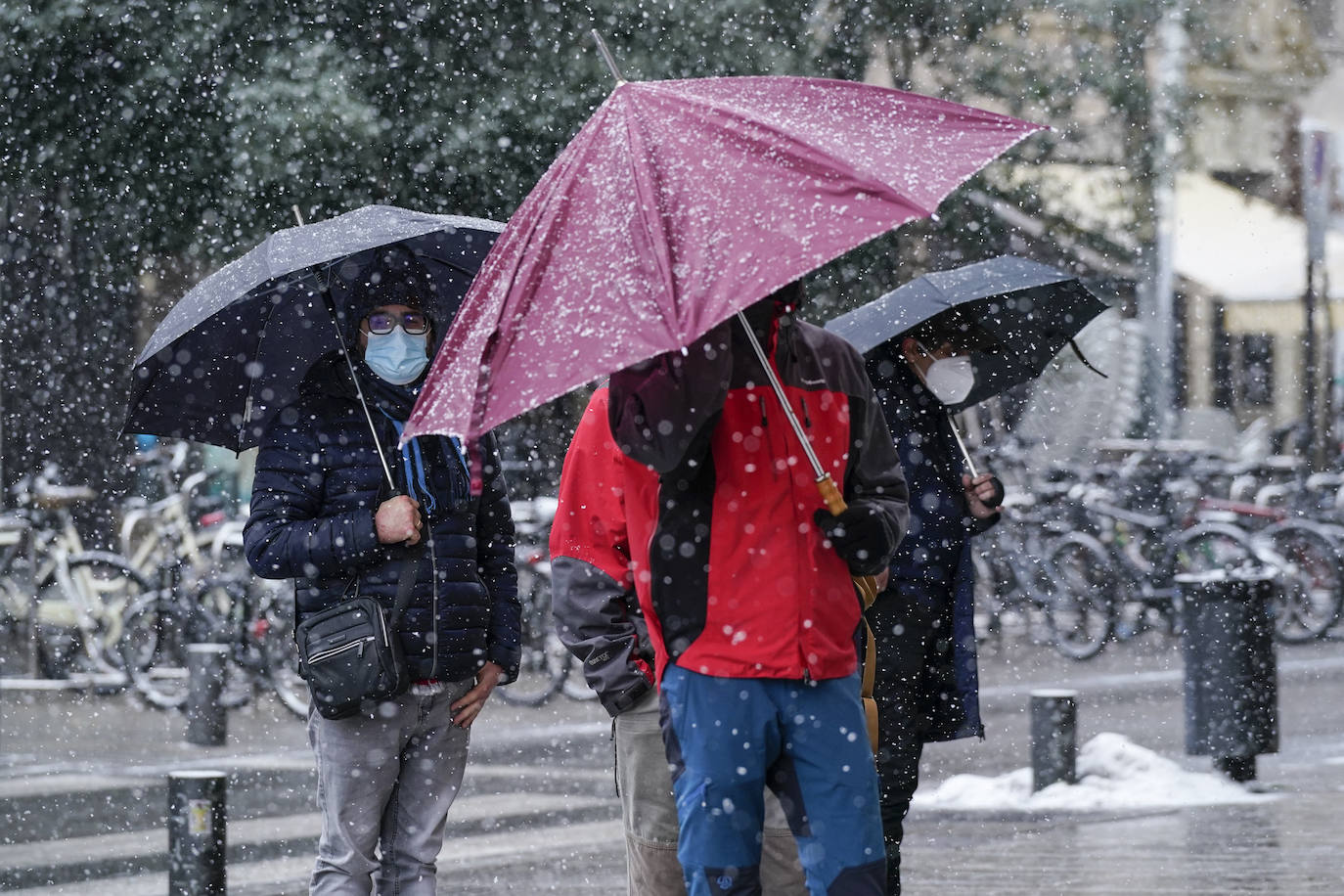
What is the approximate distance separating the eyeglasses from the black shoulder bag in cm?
63

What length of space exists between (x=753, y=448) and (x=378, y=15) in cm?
1103

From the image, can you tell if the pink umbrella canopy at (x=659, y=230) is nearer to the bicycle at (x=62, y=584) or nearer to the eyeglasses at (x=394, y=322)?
the eyeglasses at (x=394, y=322)

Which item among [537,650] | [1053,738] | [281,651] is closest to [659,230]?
[1053,738]

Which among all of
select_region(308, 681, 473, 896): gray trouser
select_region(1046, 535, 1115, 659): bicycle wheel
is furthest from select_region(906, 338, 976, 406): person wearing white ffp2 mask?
select_region(1046, 535, 1115, 659): bicycle wheel

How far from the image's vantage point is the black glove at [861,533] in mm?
3697

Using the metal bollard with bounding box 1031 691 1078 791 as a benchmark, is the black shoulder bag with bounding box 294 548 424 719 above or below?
above

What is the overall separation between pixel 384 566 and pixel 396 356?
1.64ft

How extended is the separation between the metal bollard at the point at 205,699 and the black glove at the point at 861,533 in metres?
7.78

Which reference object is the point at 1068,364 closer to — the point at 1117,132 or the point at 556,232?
the point at 1117,132

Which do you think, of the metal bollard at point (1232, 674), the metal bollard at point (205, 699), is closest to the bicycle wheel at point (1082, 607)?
the metal bollard at point (1232, 674)

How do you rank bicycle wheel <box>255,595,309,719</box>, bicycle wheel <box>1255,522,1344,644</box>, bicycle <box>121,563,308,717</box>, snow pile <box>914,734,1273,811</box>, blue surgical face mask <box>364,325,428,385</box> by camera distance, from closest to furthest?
blue surgical face mask <box>364,325,428,385</box>, snow pile <box>914,734,1273,811</box>, bicycle wheel <box>255,595,309,719</box>, bicycle <box>121,563,308,717</box>, bicycle wheel <box>1255,522,1344,644</box>

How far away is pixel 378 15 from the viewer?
14.1 meters

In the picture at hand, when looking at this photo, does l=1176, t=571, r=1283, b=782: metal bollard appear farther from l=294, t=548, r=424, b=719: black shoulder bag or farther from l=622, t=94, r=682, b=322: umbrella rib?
l=622, t=94, r=682, b=322: umbrella rib

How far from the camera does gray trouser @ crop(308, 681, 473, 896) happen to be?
4516mm
